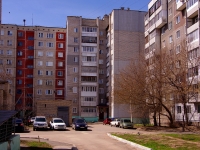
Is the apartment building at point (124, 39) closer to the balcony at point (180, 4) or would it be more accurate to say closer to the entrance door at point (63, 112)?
the entrance door at point (63, 112)

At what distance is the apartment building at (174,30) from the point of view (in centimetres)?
4119

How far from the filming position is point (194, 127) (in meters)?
39.7

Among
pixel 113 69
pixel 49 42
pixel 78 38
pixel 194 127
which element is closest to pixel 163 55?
pixel 194 127

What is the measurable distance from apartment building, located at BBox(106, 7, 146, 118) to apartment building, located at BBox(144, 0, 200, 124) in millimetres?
9267

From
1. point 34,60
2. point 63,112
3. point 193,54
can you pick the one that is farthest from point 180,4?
point 34,60

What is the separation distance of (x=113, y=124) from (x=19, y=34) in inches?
1427

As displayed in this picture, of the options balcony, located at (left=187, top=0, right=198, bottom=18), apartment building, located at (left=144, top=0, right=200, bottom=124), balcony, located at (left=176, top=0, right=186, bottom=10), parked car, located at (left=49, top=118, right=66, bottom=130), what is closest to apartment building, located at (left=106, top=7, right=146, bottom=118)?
apartment building, located at (left=144, top=0, right=200, bottom=124)

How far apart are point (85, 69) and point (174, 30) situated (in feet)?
91.9

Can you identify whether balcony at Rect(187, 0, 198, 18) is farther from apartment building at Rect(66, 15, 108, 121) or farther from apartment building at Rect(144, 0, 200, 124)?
apartment building at Rect(66, 15, 108, 121)

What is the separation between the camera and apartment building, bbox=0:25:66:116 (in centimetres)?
7325

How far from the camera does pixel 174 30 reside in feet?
161

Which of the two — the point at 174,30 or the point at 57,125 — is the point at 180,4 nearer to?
the point at 174,30

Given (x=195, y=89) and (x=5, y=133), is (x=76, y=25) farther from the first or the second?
A: (x=5, y=133)

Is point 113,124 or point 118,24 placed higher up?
point 118,24
